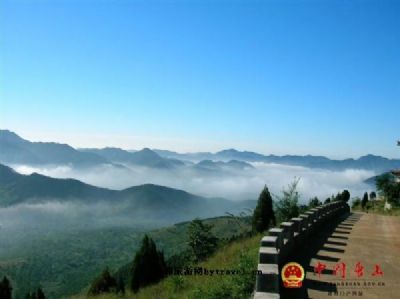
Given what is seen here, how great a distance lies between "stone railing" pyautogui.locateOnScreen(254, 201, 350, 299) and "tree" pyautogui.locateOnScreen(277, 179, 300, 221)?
1.75 metres

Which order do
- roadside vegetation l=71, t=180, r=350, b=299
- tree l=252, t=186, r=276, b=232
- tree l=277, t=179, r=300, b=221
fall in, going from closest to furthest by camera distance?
roadside vegetation l=71, t=180, r=350, b=299 < tree l=277, t=179, r=300, b=221 < tree l=252, t=186, r=276, b=232

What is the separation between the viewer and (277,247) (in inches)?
484

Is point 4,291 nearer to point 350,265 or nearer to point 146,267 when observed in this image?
point 146,267

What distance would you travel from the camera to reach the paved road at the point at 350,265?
10.6 metres

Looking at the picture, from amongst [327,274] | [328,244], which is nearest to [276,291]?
[327,274]

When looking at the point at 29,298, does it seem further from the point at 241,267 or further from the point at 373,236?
the point at 241,267

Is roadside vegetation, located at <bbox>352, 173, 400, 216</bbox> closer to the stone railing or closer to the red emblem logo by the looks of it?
the stone railing

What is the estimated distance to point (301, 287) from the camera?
429 inches

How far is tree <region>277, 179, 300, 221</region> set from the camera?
2414cm

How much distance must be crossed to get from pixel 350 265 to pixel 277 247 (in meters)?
2.99

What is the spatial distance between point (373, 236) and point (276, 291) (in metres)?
13.6

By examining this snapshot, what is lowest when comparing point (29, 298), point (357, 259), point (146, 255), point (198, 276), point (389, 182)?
point (29, 298)

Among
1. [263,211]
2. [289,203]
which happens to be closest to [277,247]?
[289,203]

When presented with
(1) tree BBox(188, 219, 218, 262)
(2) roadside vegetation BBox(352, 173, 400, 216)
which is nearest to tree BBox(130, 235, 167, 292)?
(1) tree BBox(188, 219, 218, 262)
